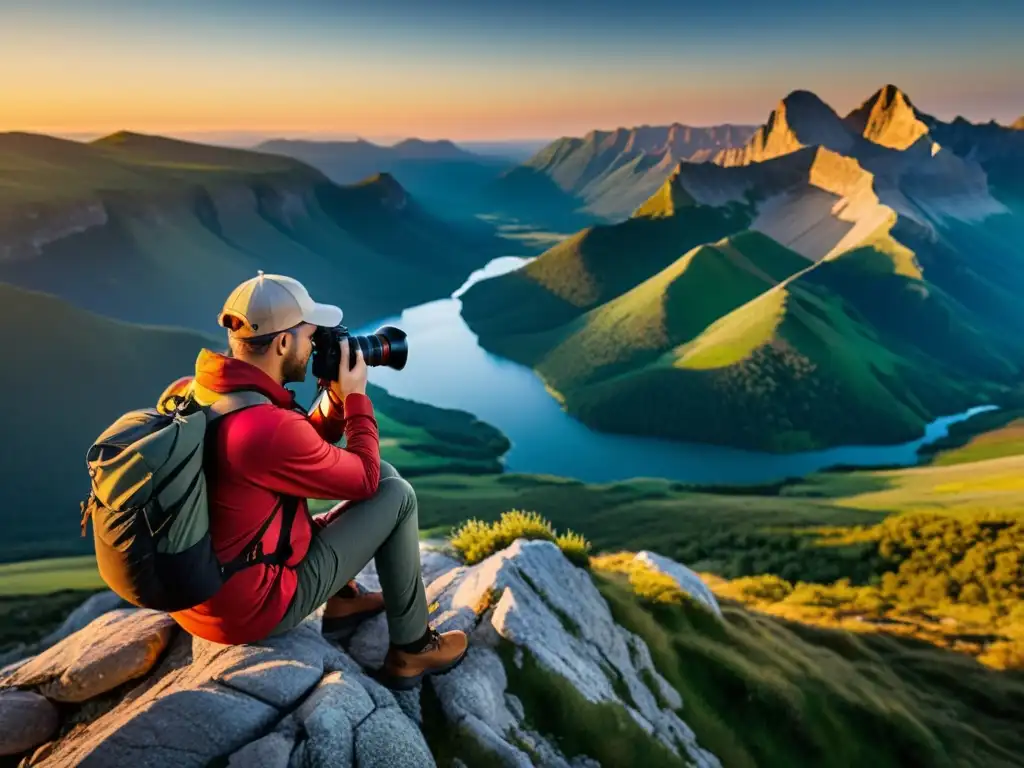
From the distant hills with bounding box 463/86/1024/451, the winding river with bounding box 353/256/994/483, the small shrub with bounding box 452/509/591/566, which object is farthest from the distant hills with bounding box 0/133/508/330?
the small shrub with bounding box 452/509/591/566

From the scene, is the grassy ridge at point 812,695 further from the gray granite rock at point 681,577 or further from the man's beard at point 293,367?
the man's beard at point 293,367

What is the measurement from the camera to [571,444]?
9631 centimetres

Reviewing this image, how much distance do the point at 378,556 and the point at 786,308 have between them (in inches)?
4588

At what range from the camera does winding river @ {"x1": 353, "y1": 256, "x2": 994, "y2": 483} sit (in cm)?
8725

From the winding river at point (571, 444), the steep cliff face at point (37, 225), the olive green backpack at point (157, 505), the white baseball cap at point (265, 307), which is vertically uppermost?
the white baseball cap at point (265, 307)

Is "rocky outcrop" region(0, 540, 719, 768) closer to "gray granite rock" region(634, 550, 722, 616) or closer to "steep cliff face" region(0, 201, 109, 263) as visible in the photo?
"gray granite rock" region(634, 550, 722, 616)

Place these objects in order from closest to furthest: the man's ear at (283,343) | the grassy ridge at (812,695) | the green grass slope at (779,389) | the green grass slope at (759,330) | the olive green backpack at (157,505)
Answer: the olive green backpack at (157,505) → the man's ear at (283,343) → the grassy ridge at (812,695) → the green grass slope at (779,389) → the green grass slope at (759,330)

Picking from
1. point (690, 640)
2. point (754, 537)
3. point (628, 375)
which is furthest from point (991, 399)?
point (690, 640)

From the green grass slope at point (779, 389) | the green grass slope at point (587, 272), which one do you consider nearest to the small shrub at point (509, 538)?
the green grass slope at point (779, 389)

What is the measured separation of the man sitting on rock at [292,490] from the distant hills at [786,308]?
Result: 97.5 meters

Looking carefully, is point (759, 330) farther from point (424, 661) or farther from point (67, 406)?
point (424, 661)

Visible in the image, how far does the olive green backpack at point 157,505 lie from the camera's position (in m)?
3.81

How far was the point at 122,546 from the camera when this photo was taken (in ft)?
13.1

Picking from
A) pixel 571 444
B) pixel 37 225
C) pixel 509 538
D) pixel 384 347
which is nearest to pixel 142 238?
pixel 37 225
